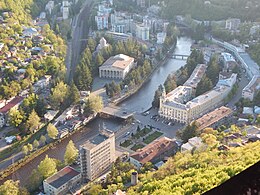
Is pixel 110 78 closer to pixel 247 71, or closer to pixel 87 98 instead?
pixel 87 98

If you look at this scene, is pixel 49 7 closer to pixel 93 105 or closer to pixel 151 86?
pixel 151 86

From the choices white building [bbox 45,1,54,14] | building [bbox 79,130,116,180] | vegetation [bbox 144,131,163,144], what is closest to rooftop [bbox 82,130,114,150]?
building [bbox 79,130,116,180]

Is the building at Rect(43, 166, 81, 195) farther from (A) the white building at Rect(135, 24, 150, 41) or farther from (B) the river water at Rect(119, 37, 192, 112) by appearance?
(A) the white building at Rect(135, 24, 150, 41)

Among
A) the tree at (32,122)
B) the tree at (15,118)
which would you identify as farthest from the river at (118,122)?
the tree at (15,118)

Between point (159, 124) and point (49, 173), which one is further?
point (159, 124)

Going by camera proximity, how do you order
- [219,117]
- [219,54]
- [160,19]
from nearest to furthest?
1. [219,117]
2. [219,54]
3. [160,19]

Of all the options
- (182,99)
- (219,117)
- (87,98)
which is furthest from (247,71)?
(87,98)

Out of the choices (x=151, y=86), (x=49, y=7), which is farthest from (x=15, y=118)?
(x=49, y=7)
